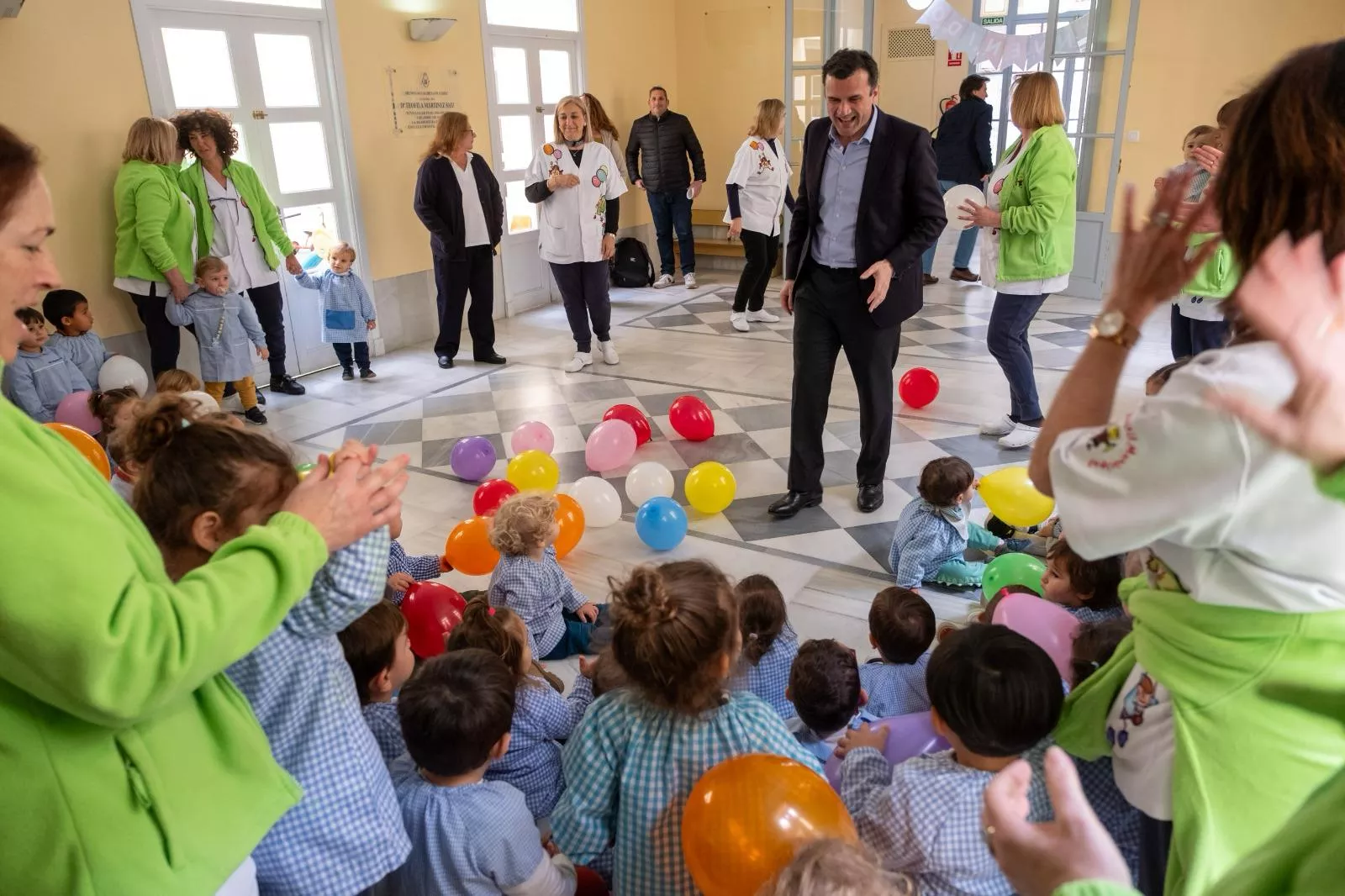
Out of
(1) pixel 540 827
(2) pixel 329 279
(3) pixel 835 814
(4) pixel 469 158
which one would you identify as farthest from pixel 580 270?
(3) pixel 835 814

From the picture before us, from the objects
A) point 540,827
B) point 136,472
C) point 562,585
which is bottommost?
point 540,827

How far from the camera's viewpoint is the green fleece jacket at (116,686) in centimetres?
87

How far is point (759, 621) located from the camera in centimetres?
216

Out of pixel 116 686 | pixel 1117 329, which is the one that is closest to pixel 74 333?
pixel 116 686

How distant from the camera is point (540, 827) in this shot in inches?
77.2

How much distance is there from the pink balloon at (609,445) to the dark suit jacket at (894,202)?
1.21m

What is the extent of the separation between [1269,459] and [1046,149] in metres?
3.35

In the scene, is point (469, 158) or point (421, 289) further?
point (421, 289)

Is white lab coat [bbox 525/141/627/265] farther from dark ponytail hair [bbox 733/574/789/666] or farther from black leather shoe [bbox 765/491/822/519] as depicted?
dark ponytail hair [bbox 733/574/789/666]

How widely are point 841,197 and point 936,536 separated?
4.22ft

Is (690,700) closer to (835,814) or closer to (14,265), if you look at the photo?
(835,814)

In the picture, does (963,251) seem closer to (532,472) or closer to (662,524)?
(532,472)

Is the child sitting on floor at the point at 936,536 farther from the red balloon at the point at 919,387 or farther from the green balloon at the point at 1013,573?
the red balloon at the point at 919,387

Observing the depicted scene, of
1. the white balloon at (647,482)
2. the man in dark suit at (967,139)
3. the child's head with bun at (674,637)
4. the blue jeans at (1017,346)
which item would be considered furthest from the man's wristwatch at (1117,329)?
the man in dark suit at (967,139)
